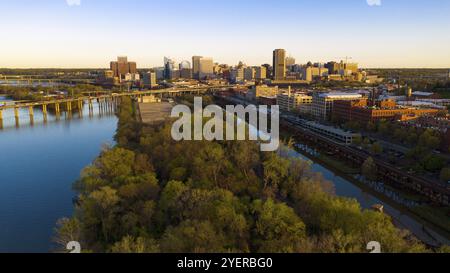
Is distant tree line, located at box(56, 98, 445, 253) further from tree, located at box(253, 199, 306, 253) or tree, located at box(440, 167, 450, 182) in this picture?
tree, located at box(440, 167, 450, 182)

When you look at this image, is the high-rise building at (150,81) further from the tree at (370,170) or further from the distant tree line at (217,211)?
the distant tree line at (217,211)

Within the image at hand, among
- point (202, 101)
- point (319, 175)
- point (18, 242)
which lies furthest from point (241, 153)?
point (202, 101)

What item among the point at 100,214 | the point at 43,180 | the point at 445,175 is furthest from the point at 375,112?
the point at 100,214

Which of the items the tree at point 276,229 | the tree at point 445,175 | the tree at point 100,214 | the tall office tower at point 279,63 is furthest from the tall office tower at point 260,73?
the tree at point 276,229

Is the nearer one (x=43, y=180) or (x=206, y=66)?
(x=43, y=180)

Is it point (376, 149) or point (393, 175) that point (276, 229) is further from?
point (376, 149)

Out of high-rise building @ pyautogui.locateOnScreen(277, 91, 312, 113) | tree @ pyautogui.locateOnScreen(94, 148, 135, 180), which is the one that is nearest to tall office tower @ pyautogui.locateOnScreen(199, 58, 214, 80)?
high-rise building @ pyautogui.locateOnScreen(277, 91, 312, 113)

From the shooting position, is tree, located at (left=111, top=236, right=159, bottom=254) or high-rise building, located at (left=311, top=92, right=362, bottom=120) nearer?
tree, located at (left=111, top=236, right=159, bottom=254)
